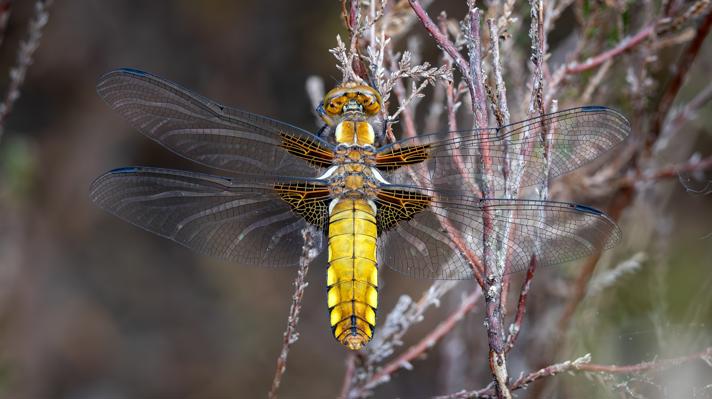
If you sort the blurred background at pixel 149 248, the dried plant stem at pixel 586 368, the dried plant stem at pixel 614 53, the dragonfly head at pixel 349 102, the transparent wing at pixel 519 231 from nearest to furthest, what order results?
the dried plant stem at pixel 586 368
the transparent wing at pixel 519 231
the dragonfly head at pixel 349 102
the dried plant stem at pixel 614 53
the blurred background at pixel 149 248

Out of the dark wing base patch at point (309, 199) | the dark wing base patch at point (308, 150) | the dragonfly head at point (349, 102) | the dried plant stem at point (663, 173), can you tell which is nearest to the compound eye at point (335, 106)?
the dragonfly head at point (349, 102)

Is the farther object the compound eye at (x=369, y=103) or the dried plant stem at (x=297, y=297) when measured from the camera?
the compound eye at (x=369, y=103)

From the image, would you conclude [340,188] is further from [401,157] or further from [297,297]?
[297,297]

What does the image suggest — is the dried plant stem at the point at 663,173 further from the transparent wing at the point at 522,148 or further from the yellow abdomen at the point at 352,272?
the yellow abdomen at the point at 352,272

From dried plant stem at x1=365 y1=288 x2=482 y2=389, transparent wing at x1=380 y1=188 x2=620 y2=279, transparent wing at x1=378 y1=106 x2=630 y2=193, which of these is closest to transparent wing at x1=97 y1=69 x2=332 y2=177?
Answer: transparent wing at x1=378 y1=106 x2=630 y2=193

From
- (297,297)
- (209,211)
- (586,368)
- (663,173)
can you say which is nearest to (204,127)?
(209,211)

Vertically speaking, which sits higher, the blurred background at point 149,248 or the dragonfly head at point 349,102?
the blurred background at point 149,248

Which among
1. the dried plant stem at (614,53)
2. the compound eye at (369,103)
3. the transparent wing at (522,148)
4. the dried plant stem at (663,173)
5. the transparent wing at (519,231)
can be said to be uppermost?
the dried plant stem at (614,53)
